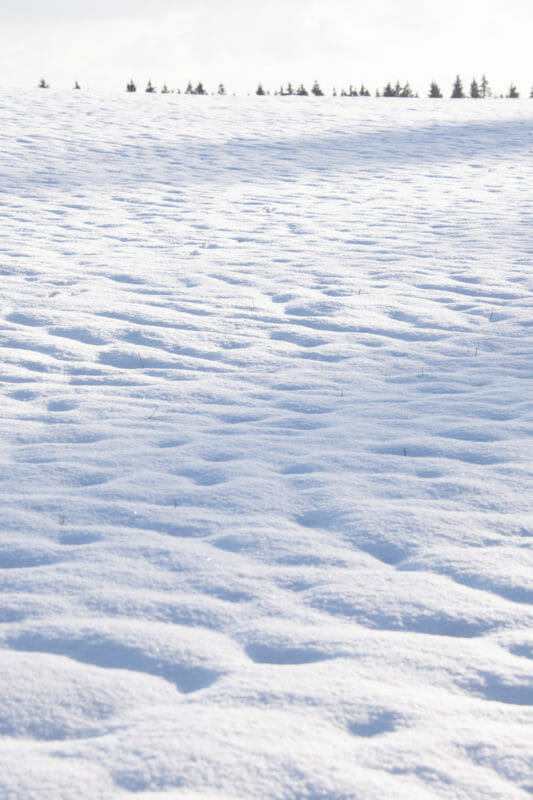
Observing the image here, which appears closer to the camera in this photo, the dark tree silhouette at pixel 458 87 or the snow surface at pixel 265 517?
the snow surface at pixel 265 517

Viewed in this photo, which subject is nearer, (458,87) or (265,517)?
(265,517)

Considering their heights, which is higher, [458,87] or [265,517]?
[458,87]

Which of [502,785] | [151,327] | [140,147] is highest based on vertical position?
[140,147]

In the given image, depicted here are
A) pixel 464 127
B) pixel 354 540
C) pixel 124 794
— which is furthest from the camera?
pixel 464 127

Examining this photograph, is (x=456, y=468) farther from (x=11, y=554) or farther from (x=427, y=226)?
(x=427, y=226)

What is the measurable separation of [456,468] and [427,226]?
5964mm

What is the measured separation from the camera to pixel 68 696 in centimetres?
209

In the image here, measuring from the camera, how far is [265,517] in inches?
122

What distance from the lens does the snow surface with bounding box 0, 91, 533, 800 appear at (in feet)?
6.33

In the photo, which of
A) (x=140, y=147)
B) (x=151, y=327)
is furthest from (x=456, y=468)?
(x=140, y=147)

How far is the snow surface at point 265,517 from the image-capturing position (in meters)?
1.93

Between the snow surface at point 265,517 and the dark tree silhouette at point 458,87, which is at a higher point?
the dark tree silhouette at point 458,87

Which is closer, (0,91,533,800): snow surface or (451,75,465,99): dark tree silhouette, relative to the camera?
(0,91,533,800): snow surface

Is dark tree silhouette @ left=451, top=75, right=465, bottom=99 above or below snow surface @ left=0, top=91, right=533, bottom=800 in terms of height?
above
